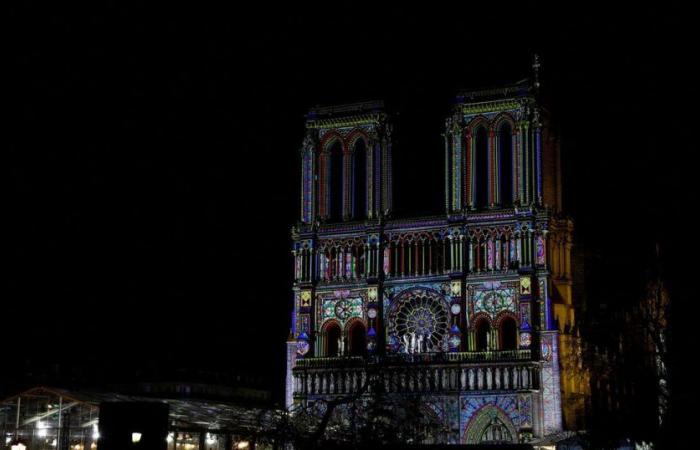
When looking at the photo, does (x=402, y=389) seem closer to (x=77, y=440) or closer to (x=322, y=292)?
(x=322, y=292)

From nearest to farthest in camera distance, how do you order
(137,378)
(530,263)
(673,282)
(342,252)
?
(673,282) < (530,263) < (342,252) < (137,378)

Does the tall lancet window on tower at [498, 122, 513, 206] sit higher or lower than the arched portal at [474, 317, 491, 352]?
higher

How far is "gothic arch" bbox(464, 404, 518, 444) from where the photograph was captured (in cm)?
8600

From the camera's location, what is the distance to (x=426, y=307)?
9175 centimetres

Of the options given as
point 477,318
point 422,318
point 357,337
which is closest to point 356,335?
point 357,337

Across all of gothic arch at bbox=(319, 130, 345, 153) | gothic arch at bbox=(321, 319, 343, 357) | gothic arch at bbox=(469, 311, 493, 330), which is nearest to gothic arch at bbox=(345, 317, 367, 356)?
gothic arch at bbox=(321, 319, 343, 357)

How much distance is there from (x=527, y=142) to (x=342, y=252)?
1483 cm

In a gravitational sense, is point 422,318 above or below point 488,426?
above

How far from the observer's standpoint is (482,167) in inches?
3595

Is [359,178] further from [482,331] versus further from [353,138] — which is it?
[482,331]

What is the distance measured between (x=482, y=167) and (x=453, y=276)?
7523 millimetres

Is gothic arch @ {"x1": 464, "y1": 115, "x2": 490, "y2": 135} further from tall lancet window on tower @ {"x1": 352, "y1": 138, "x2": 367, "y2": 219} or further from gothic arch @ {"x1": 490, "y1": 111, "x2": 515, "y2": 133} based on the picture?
tall lancet window on tower @ {"x1": 352, "y1": 138, "x2": 367, "y2": 219}

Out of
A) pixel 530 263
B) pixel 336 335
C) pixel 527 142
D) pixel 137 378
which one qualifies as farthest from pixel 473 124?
pixel 137 378

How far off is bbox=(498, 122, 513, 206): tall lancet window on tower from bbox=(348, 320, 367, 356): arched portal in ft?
42.5
